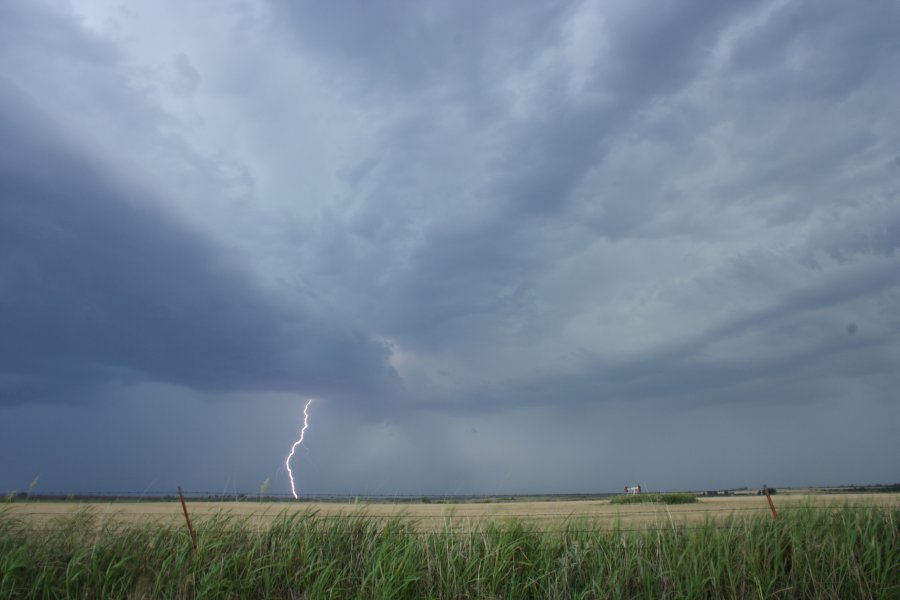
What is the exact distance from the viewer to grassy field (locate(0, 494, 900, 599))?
34.8 ft

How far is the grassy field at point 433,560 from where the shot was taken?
10.6m

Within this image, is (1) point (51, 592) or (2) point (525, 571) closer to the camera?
(1) point (51, 592)

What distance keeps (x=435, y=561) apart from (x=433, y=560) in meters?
0.05

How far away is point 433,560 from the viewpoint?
439 inches

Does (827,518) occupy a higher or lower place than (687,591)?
higher

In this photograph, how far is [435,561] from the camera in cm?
1112

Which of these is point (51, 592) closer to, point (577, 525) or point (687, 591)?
point (577, 525)

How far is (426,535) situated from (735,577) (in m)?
5.26

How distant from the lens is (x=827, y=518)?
42.9 ft

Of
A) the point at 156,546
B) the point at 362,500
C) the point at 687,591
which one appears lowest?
the point at 687,591

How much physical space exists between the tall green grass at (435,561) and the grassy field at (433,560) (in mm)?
25

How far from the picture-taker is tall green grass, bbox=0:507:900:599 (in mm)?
10594

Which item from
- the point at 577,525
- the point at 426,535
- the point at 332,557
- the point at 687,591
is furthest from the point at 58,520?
the point at 687,591

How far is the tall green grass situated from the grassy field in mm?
25
